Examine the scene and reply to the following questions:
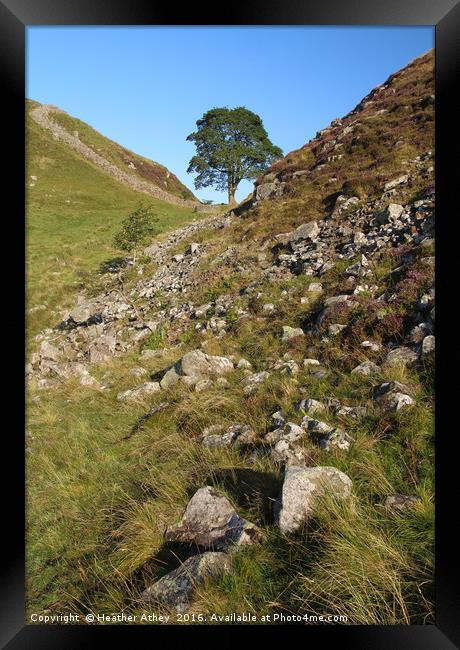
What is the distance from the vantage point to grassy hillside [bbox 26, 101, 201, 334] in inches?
577

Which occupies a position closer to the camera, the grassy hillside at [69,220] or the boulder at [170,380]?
the boulder at [170,380]

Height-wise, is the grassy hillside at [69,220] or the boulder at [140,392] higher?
the grassy hillside at [69,220]

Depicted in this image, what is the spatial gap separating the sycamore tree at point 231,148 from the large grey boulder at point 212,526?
232 inches

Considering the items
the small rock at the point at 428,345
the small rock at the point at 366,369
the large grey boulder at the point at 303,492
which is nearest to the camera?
the large grey boulder at the point at 303,492

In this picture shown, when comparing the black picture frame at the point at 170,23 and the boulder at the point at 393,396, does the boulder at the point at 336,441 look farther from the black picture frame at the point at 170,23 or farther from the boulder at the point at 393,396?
the black picture frame at the point at 170,23

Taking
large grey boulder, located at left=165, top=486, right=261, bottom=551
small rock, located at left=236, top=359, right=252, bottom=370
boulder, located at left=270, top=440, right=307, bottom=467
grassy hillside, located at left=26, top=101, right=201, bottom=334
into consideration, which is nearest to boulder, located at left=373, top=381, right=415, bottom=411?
boulder, located at left=270, top=440, right=307, bottom=467

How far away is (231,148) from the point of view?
33.4 feet

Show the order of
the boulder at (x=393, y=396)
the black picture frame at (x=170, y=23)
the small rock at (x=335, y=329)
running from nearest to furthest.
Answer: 1. the black picture frame at (x=170, y=23)
2. the boulder at (x=393, y=396)
3. the small rock at (x=335, y=329)

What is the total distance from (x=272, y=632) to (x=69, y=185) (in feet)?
92.8

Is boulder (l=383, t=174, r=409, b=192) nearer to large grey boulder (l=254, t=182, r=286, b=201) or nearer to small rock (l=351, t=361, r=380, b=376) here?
large grey boulder (l=254, t=182, r=286, b=201)

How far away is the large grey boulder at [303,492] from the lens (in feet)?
8.28

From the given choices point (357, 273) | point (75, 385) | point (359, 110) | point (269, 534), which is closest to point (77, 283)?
point (75, 385)

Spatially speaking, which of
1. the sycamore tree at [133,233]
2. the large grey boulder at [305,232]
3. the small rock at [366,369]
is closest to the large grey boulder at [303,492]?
the small rock at [366,369]

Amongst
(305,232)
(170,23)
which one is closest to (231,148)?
(305,232)
